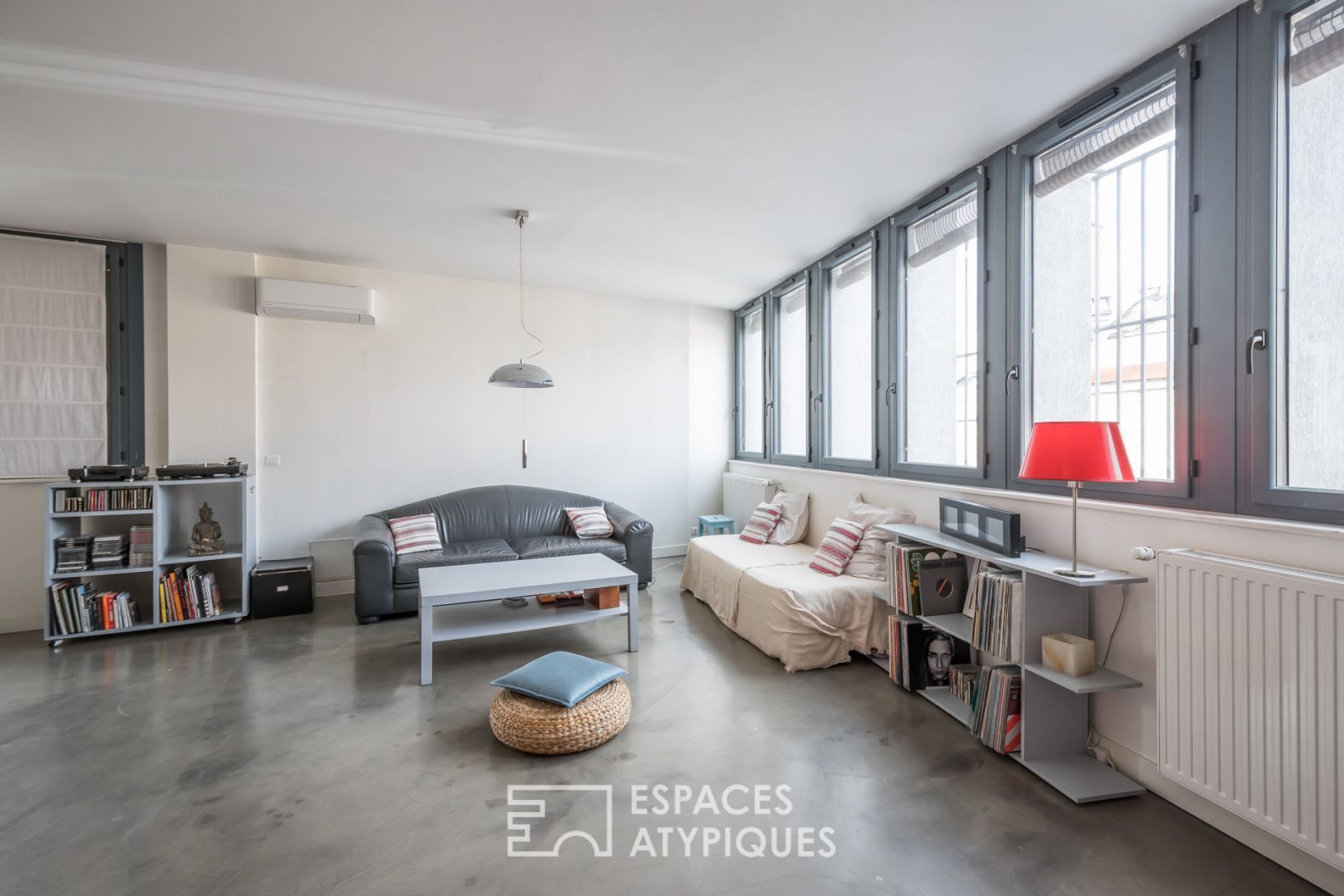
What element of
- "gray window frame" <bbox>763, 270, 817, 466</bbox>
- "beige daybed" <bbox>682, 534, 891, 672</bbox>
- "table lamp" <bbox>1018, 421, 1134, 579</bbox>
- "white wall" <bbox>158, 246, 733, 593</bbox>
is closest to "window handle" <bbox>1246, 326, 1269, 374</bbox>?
"table lamp" <bbox>1018, 421, 1134, 579</bbox>

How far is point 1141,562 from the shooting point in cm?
227

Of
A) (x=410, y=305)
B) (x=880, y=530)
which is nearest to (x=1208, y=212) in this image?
(x=880, y=530)

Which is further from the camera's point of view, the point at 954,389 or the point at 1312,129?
the point at 954,389

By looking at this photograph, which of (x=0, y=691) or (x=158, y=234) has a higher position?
(x=158, y=234)

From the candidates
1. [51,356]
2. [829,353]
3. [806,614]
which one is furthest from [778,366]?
[51,356]

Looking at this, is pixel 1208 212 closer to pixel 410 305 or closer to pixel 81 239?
pixel 410 305

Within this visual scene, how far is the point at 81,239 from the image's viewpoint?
4266 millimetres

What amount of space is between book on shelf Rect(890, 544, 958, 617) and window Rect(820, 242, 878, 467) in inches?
42.8

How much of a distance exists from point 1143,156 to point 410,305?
209 inches

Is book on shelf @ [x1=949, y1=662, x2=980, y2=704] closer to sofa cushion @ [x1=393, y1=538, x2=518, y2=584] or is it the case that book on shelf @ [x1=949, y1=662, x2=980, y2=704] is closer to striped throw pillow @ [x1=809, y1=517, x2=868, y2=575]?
striped throw pillow @ [x1=809, y1=517, x2=868, y2=575]

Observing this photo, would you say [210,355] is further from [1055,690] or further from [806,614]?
[1055,690]

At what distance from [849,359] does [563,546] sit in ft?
9.21

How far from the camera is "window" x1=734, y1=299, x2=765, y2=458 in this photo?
6.05 metres

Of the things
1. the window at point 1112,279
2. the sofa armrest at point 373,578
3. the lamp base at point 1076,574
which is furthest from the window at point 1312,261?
the sofa armrest at point 373,578
